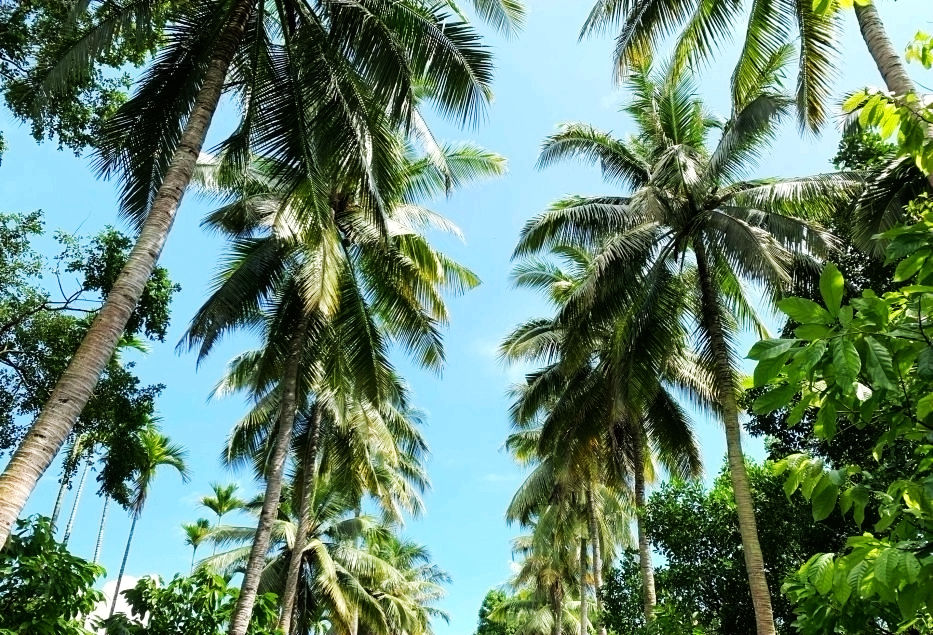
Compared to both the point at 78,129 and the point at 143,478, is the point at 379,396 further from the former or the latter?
the point at 143,478

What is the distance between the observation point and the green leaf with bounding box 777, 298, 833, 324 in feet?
5.66

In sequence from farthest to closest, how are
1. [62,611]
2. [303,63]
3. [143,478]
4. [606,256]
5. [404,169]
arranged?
[143,478] < [404,169] < [606,256] < [303,63] < [62,611]

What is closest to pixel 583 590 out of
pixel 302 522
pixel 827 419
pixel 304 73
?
pixel 302 522

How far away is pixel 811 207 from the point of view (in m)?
11.2

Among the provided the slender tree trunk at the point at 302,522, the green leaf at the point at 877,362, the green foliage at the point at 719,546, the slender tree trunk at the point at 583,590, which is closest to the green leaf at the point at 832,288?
the green leaf at the point at 877,362

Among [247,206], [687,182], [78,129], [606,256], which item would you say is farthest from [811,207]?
[78,129]

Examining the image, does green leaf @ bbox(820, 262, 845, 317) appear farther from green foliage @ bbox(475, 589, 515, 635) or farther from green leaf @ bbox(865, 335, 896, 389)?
green foliage @ bbox(475, 589, 515, 635)

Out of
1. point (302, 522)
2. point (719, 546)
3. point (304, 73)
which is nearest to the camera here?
point (304, 73)

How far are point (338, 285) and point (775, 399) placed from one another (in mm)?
11115

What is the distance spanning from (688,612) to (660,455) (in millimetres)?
4075

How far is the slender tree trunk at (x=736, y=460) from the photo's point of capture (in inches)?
368

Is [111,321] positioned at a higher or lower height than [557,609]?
lower

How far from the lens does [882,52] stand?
A: 6.11 meters

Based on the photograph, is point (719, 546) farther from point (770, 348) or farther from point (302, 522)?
point (770, 348)
